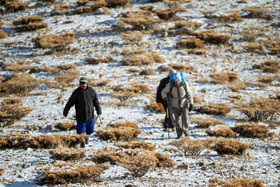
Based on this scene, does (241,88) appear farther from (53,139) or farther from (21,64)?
(21,64)

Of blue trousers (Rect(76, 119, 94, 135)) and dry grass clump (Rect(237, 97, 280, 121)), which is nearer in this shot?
blue trousers (Rect(76, 119, 94, 135))

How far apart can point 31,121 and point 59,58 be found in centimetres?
978

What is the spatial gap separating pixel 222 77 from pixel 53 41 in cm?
1310

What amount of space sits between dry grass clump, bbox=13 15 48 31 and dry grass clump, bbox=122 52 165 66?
11.0m

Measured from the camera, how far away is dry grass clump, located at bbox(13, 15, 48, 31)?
2294 centimetres

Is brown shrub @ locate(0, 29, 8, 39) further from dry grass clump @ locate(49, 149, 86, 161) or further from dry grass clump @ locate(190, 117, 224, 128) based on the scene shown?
dry grass clump @ locate(49, 149, 86, 161)

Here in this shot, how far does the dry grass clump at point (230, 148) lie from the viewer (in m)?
6.03

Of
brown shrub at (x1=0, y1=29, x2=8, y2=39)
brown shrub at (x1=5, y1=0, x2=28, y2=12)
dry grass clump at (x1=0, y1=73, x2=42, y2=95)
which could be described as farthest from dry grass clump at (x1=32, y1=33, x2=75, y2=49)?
brown shrub at (x1=5, y1=0, x2=28, y2=12)

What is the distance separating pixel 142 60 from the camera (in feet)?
55.8

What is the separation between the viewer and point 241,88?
13.2m

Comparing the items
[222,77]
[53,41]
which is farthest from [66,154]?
[53,41]

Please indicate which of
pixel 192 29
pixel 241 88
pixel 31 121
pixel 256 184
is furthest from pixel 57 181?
pixel 192 29

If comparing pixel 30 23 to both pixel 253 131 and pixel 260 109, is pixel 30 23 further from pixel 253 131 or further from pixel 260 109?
pixel 253 131

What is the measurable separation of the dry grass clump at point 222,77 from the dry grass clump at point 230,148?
826 centimetres
